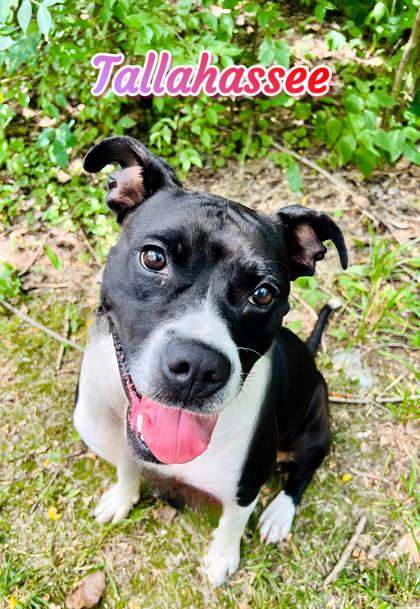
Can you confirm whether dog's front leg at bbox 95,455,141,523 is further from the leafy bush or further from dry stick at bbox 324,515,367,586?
the leafy bush

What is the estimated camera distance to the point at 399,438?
3648 millimetres

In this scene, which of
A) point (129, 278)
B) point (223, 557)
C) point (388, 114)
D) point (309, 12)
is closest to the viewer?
point (129, 278)

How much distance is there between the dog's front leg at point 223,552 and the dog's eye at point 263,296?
4.01 ft

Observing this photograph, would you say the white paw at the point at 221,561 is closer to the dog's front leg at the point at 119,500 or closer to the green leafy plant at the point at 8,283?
the dog's front leg at the point at 119,500

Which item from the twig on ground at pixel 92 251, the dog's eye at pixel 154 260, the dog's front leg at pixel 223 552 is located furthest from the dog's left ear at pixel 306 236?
the twig on ground at pixel 92 251

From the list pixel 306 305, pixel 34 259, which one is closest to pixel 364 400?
pixel 306 305

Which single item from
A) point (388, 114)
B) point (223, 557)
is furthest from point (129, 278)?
point (388, 114)

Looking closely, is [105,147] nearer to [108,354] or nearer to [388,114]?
[108,354]

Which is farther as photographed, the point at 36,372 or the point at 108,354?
the point at 36,372

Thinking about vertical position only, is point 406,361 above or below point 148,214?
below

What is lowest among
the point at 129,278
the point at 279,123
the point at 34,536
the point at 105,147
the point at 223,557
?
the point at 34,536

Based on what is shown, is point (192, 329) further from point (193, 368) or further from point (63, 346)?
point (63, 346)

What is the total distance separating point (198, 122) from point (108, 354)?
2872mm

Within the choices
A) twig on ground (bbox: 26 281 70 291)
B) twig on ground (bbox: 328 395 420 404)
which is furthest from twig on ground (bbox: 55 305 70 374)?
twig on ground (bbox: 328 395 420 404)
